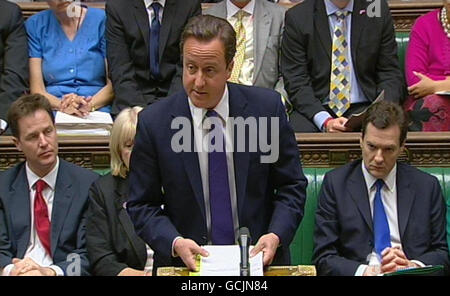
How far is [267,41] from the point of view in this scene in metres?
3.76

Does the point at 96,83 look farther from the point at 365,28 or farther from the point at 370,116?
the point at 370,116

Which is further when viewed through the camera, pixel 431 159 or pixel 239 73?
pixel 239 73

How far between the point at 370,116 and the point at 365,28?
0.88 m

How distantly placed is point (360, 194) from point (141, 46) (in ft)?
3.90

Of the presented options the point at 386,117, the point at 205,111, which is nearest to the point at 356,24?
the point at 386,117

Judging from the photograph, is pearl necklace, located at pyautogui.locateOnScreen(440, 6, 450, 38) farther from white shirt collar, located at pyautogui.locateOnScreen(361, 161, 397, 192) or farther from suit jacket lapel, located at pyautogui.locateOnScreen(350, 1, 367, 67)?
white shirt collar, located at pyautogui.locateOnScreen(361, 161, 397, 192)

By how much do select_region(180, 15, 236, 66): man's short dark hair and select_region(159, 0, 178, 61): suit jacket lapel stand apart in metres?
1.44

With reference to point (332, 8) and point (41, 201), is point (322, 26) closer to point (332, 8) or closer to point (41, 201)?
point (332, 8)

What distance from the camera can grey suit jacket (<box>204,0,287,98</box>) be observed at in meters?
3.73

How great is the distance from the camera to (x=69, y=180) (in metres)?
2.90

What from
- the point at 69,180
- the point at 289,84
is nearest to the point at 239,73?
the point at 289,84

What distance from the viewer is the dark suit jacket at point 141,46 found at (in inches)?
145

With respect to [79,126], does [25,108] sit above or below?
above
